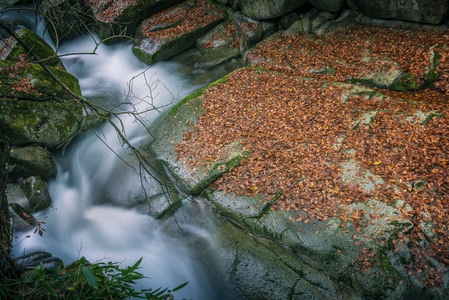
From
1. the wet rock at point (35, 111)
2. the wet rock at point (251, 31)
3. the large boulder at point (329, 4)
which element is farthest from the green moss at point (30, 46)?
the large boulder at point (329, 4)

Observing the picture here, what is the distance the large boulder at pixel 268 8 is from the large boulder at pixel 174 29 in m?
1.59

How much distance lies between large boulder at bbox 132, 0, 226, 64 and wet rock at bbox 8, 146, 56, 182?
20.3 ft

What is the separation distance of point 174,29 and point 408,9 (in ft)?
28.2

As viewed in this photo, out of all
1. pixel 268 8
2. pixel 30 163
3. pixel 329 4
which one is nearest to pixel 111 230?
pixel 30 163

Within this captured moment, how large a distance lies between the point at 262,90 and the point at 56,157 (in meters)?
6.32

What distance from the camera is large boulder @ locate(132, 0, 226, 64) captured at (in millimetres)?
13477

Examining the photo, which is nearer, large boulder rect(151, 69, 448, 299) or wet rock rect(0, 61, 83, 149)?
large boulder rect(151, 69, 448, 299)

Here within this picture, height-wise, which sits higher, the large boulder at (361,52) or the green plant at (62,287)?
the green plant at (62,287)

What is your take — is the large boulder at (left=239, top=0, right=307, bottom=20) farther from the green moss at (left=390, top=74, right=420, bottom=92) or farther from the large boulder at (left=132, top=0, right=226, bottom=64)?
the green moss at (left=390, top=74, right=420, bottom=92)

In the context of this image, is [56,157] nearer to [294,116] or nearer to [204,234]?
[204,234]

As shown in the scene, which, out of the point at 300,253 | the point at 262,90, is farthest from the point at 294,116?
the point at 300,253

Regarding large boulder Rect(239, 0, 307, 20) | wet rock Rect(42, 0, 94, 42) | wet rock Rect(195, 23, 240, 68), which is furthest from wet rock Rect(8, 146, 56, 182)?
large boulder Rect(239, 0, 307, 20)

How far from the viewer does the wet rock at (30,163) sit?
332 inches

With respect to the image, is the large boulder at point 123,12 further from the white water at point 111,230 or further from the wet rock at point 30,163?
the wet rock at point 30,163
